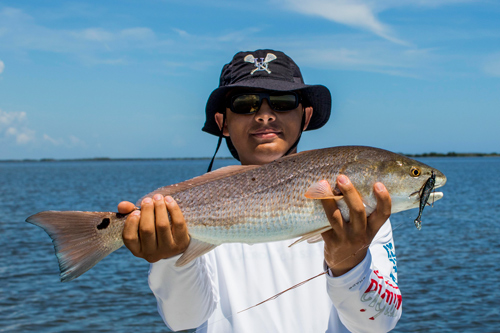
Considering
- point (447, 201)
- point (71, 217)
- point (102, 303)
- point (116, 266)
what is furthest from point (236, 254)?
point (447, 201)

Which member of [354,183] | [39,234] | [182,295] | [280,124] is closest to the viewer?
[354,183]

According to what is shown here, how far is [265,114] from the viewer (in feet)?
13.4

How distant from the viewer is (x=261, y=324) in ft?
12.4

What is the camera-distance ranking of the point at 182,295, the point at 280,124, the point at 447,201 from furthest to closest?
the point at 447,201
the point at 280,124
the point at 182,295

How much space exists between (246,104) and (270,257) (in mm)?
1344

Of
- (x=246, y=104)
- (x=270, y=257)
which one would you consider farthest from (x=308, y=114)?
(x=270, y=257)

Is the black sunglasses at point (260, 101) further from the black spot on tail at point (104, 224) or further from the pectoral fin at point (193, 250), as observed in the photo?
the black spot on tail at point (104, 224)

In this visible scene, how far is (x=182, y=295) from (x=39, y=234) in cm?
1927

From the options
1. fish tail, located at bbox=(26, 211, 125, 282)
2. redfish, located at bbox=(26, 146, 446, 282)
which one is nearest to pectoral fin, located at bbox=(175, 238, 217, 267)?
redfish, located at bbox=(26, 146, 446, 282)

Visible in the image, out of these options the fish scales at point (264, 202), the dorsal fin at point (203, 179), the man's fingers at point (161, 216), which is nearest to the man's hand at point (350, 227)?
the fish scales at point (264, 202)

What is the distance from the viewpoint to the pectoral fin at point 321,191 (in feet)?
9.95

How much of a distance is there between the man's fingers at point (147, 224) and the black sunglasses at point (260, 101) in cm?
132

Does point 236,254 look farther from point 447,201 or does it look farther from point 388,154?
point 447,201

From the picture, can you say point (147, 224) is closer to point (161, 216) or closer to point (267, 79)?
point (161, 216)
